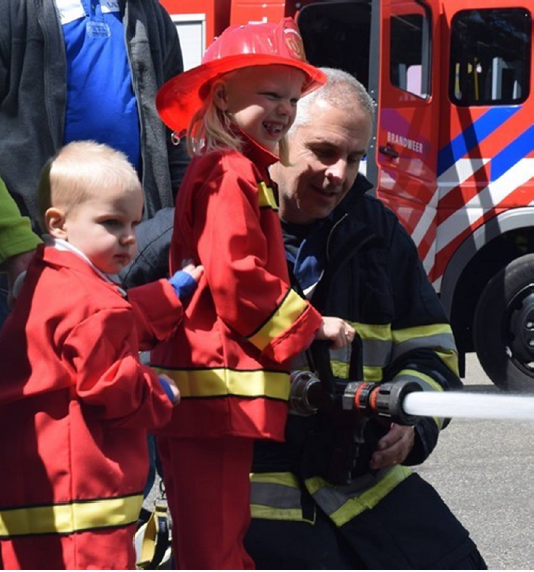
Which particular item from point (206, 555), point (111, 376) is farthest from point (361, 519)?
point (111, 376)

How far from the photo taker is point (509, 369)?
8.37 m

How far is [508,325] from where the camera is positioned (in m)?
8.41

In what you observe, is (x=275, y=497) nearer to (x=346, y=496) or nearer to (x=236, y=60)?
(x=346, y=496)

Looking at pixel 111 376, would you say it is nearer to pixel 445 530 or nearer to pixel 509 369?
pixel 445 530

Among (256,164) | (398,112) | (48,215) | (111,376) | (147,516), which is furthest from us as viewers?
(398,112)

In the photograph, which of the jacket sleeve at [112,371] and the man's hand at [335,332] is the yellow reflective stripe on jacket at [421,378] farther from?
the jacket sleeve at [112,371]

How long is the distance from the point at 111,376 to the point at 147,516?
1.29 meters

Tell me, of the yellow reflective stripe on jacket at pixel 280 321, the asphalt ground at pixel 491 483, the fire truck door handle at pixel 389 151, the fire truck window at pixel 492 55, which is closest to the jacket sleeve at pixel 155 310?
the yellow reflective stripe on jacket at pixel 280 321

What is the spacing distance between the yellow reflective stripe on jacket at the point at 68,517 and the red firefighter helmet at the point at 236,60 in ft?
2.84

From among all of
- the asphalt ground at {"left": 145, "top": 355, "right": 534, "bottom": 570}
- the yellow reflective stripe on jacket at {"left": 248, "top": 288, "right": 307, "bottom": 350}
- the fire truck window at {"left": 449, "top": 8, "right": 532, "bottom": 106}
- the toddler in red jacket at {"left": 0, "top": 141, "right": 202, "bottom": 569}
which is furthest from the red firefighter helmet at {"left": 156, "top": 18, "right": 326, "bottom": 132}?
the fire truck window at {"left": 449, "top": 8, "right": 532, "bottom": 106}

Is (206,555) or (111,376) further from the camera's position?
(206,555)

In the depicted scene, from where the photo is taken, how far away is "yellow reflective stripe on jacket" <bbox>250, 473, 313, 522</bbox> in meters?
2.77

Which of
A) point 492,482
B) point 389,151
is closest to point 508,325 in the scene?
point 389,151

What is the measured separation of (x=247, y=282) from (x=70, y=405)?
403 millimetres
